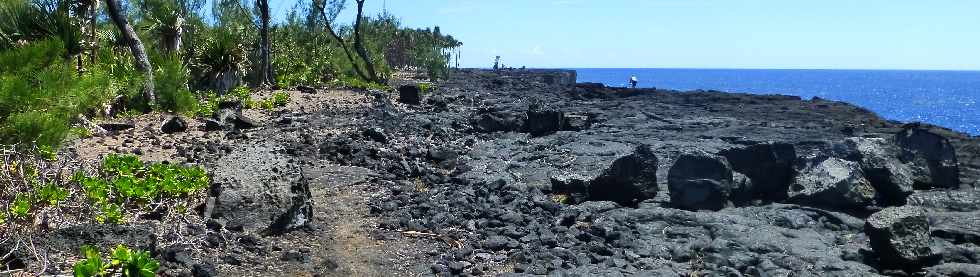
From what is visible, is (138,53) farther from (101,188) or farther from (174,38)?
(101,188)

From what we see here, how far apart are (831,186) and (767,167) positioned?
1116mm

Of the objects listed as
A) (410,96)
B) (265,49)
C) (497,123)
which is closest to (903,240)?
(497,123)

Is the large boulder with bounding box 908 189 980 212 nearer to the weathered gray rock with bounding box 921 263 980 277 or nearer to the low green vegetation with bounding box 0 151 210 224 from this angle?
the weathered gray rock with bounding box 921 263 980 277

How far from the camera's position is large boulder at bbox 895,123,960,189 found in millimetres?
12820

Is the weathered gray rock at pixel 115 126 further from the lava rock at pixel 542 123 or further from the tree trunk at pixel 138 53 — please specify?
the lava rock at pixel 542 123

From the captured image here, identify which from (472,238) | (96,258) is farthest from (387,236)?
(96,258)

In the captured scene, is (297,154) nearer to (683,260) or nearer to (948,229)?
(683,260)

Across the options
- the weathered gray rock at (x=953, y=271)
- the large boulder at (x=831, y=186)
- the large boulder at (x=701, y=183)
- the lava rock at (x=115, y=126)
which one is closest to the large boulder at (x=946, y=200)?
the large boulder at (x=831, y=186)

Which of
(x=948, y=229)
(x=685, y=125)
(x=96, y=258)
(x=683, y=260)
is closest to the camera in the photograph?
(x=96, y=258)

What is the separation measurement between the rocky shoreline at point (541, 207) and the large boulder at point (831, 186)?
0.07ft

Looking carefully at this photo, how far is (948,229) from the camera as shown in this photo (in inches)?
384

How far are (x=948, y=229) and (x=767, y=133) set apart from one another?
37.4 ft

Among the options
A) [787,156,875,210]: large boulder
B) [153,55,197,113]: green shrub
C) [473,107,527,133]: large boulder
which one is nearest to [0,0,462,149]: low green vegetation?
[153,55,197,113]: green shrub

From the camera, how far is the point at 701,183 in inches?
409
